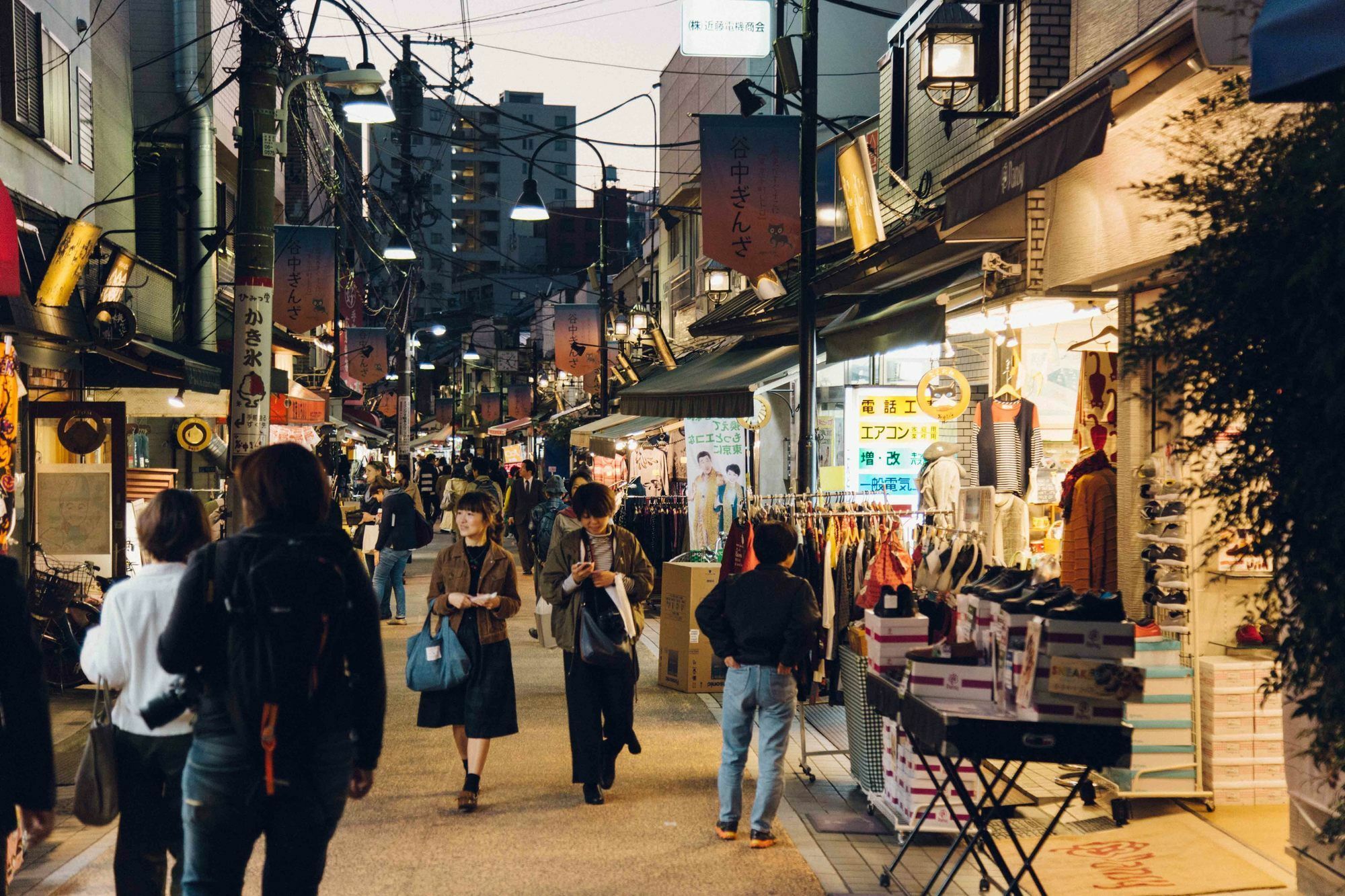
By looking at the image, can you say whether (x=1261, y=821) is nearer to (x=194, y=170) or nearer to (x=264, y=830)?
(x=264, y=830)

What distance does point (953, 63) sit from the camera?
11508mm

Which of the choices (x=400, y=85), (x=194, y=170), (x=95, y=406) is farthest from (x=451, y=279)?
(x=95, y=406)

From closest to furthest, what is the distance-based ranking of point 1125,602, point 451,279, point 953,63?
point 1125,602 < point 953,63 < point 451,279

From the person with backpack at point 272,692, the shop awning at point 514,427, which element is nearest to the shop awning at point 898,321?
the person with backpack at point 272,692

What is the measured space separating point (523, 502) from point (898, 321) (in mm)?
14509

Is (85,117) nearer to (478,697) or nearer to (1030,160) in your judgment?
(478,697)

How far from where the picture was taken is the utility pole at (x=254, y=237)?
1073 centimetres

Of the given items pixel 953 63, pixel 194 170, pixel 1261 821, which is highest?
pixel 194 170

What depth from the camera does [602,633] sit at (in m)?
8.15

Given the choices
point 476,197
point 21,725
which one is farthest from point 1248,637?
point 476,197

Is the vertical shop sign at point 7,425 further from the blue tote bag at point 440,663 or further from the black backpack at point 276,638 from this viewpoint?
the black backpack at point 276,638

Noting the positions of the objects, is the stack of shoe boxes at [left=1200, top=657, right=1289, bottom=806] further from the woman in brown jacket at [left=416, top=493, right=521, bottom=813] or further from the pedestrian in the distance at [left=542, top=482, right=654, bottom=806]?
the woman in brown jacket at [left=416, top=493, right=521, bottom=813]

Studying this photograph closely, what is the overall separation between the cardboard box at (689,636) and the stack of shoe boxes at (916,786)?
4.63 m

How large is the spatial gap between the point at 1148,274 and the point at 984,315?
2.38 metres
